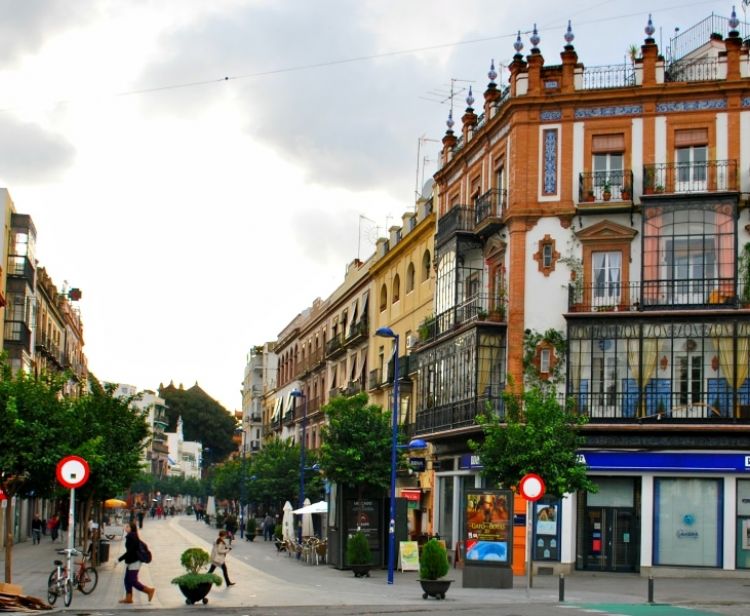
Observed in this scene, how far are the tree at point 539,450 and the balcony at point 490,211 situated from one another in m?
8.88

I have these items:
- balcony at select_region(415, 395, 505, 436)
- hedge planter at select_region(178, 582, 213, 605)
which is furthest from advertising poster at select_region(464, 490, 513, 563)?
hedge planter at select_region(178, 582, 213, 605)

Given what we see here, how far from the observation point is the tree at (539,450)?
111 ft

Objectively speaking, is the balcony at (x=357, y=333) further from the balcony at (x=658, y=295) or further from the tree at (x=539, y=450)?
the tree at (x=539, y=450)

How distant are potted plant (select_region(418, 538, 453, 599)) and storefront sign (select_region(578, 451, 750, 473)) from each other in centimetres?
961

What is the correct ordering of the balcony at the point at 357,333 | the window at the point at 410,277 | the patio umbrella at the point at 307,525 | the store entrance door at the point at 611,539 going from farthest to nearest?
the balcony at the point at 357,333
the patio umbrella at the point at 307,525
the window at the point at 410,277
the store entrance door at the point at 611,539

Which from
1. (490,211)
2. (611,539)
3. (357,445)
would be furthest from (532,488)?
(490,211)

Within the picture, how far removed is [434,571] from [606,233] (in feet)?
50.0

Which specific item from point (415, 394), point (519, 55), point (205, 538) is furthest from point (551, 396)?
point (205, 538)

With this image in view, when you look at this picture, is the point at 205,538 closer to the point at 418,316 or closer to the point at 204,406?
the point at 418,316

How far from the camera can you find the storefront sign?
1479 inches

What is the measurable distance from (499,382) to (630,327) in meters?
5.12

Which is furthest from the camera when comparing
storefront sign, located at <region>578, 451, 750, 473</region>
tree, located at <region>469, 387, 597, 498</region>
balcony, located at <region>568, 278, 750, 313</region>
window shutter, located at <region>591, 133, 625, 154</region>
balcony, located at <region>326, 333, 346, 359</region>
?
balcony, located at <region>326, 333, 346, 359</region>

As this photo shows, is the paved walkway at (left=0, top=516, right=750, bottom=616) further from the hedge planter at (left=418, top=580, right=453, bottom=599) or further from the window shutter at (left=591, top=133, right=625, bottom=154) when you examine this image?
the window shutter at (left=591, top=133, right=625, bottom=154)

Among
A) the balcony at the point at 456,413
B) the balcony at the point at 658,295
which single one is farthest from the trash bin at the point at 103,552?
the balcony at the point at 658,295
